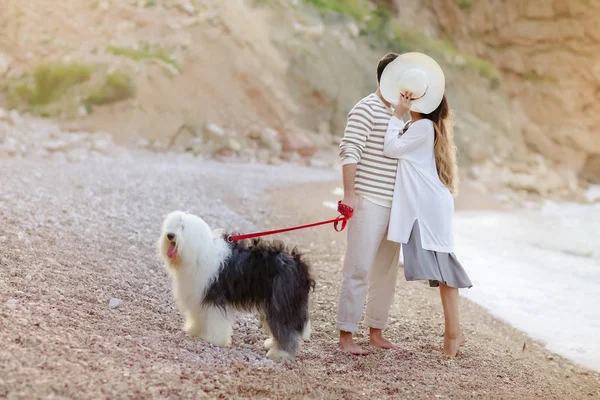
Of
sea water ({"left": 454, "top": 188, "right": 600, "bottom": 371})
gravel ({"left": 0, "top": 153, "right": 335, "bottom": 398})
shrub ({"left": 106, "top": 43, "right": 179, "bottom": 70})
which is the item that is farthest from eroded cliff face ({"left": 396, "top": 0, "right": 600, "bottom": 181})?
gravel ({"left": 0, "top": 153, "right": 335, "bottom": 398})

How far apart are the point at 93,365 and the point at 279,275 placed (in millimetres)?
1120

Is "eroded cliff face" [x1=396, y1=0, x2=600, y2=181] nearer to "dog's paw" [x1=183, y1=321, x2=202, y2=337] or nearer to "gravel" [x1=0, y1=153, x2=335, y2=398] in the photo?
"gravel" [x1=0, y1=153, x2=335, y2=398]

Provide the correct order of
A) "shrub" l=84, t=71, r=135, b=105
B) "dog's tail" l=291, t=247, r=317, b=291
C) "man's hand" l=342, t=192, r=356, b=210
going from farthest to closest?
"shrub" l=84, t=71, r=135, b=105 → "man's hand" l=342, t=192, r=356, b=210 → "dog's tail" l=291, t=247, r=317, b=291

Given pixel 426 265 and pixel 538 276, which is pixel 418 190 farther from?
pixel 538 276

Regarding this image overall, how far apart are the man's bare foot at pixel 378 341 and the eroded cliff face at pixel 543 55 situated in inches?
919

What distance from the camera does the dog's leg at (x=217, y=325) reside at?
375 cm

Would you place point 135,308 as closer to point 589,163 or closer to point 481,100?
point 481,100

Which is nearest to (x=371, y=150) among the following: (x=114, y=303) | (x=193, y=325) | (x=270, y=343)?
(x=270, y=343)

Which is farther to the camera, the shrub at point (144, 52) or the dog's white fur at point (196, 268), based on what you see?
the shrub at point (144, 52)

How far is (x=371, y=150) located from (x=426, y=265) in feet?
2.50

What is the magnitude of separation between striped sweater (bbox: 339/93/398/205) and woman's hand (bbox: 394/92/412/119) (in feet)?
0.21

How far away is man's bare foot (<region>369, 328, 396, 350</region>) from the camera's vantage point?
4266 mm

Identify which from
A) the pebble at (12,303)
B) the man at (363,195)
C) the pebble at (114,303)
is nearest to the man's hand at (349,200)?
the man at (363,195)

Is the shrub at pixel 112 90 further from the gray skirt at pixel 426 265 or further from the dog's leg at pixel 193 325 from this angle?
the gray skirt at pixel 426 265
